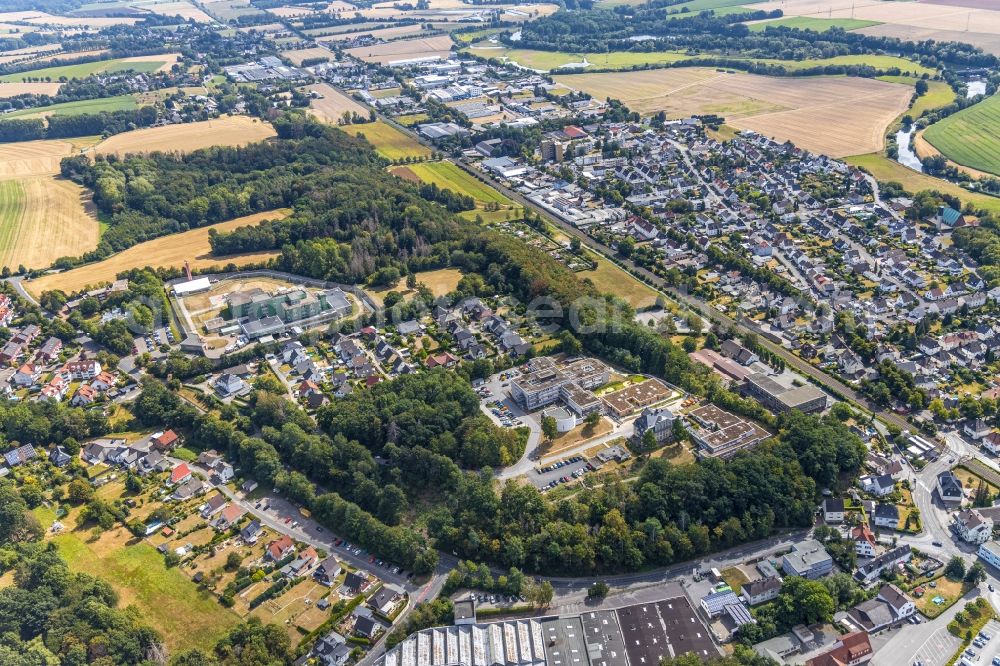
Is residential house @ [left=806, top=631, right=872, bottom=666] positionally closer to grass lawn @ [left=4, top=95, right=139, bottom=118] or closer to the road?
the road

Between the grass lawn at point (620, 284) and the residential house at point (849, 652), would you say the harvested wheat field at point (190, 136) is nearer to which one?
the grass lawn at point (620, 284)

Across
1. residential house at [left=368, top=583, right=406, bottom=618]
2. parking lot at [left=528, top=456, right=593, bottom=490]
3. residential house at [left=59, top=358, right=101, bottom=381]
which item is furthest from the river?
residential house at [left=59, top=358, right=101, bottom=381]

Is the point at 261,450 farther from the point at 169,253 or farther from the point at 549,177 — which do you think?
the point at 549,177

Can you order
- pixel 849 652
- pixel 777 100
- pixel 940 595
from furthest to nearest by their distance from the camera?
pixel 777 100 → pixel 940 595 → pixel 849 652

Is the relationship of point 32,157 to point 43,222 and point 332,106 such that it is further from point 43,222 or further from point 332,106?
point 332,106

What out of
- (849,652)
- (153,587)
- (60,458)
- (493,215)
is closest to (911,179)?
(493,215)

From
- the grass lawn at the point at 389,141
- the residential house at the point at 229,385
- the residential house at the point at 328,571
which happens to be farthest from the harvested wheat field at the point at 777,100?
the residential house at the point at 328,571

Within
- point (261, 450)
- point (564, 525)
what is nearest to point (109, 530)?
point (261, 450)
